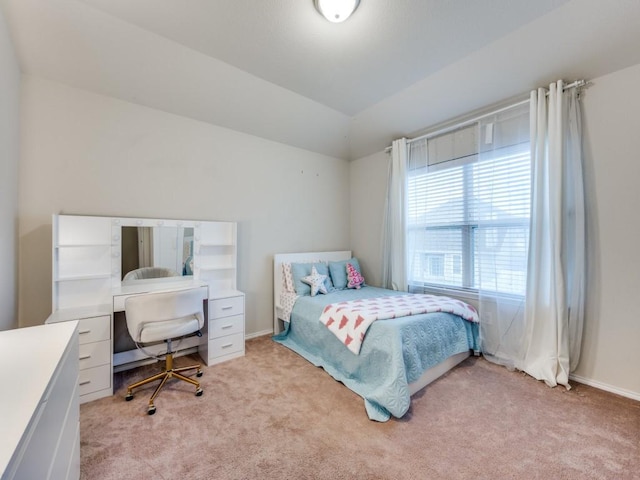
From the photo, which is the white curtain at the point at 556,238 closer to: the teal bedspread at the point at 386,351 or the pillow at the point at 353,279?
the teal bedspread at the point at 386,351

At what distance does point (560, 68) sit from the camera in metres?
2.14

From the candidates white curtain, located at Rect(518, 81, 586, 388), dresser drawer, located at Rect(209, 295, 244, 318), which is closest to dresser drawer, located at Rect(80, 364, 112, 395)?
dresser drawer, located at Rect(209, 295, 244, 318)

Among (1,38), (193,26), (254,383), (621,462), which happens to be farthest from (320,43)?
(621,462)

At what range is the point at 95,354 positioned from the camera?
6.60 ft

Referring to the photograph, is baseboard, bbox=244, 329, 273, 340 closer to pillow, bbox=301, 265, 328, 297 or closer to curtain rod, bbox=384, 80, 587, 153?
pillow, bbox=301, 265, 328, 297

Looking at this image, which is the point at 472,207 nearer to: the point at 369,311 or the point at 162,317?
the point at 369,311

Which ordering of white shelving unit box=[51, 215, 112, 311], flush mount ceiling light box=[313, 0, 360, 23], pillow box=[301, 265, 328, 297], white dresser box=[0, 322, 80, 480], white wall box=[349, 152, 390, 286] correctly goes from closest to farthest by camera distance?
1. white dresser box=[0, 322, 80, 480]
2. flush mount ceiling light box=[313, 0, 360, 23]
3. white shelving unit box=[51, 215, 112, 311]
4. pillow box=[301, 265, 328, 297]
5. white wall box=[349, 152, 390, 286]

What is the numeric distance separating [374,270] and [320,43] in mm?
2860

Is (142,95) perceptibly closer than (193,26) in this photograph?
No

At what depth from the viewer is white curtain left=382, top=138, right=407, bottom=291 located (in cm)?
342

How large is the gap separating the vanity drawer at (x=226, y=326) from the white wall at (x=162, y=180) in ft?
1.91

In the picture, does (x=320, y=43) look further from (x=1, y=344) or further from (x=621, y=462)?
(x=621, y=462)

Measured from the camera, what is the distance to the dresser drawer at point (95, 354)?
197cm

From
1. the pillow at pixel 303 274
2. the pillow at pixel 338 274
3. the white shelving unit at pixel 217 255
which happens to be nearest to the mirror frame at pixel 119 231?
the white shelving unit at pixel 217 255
